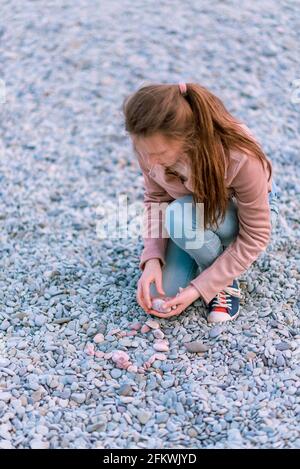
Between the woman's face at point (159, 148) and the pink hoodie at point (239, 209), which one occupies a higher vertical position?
the woman's face at point (159, 148)

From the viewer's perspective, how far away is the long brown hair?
253cm

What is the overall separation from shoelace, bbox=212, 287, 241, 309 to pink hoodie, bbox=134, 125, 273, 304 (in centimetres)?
8

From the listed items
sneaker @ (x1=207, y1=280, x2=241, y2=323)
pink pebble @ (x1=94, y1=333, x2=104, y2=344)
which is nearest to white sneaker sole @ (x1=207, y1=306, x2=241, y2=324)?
sneaker @ (x1=207, y1=280, x2=241, y2=323)

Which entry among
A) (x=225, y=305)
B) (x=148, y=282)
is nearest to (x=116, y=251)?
(x=148, y=282)

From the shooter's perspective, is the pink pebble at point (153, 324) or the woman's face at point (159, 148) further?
the pink pebble at point (153, 324)

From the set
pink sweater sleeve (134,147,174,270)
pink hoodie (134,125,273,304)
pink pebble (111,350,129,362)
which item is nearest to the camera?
pink hoodie (134,125,273,304)

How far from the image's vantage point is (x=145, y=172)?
3.07 m

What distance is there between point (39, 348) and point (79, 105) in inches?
97.1

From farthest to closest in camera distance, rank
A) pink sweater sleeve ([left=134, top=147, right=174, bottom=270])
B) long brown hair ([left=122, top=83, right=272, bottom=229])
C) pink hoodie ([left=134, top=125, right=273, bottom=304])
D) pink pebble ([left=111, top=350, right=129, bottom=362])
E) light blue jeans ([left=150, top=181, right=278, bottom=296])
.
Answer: pink sweater sleeve ([left=134, top=147, right=174, bottom=270]) → light blue jeans ([left=150, top=181, right=278, bottom=296]) → pink pebble ([left=111, top=350, right=129, bottom=362]) → pink hoodie ([left=134, top=125, right=273, bottom=304]) → long brown hair ([left=122, top=83, right=272, bottom=229])

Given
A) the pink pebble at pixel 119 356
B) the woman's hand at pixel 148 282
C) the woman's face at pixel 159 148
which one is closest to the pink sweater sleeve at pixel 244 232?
the woman's hand at pixel 148 282

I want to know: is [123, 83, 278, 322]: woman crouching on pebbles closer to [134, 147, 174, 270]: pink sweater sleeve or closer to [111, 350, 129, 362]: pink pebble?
[134, 147, 174, 270]: pink sweater sleeve

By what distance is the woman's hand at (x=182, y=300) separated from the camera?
2.95m

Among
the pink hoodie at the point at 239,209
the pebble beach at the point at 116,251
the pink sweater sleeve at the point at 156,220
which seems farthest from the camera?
the pink sweater sleeve at the point at 156,220

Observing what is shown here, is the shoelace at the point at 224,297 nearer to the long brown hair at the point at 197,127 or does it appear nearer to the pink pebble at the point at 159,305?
the pink pebble at the point at 159,305
